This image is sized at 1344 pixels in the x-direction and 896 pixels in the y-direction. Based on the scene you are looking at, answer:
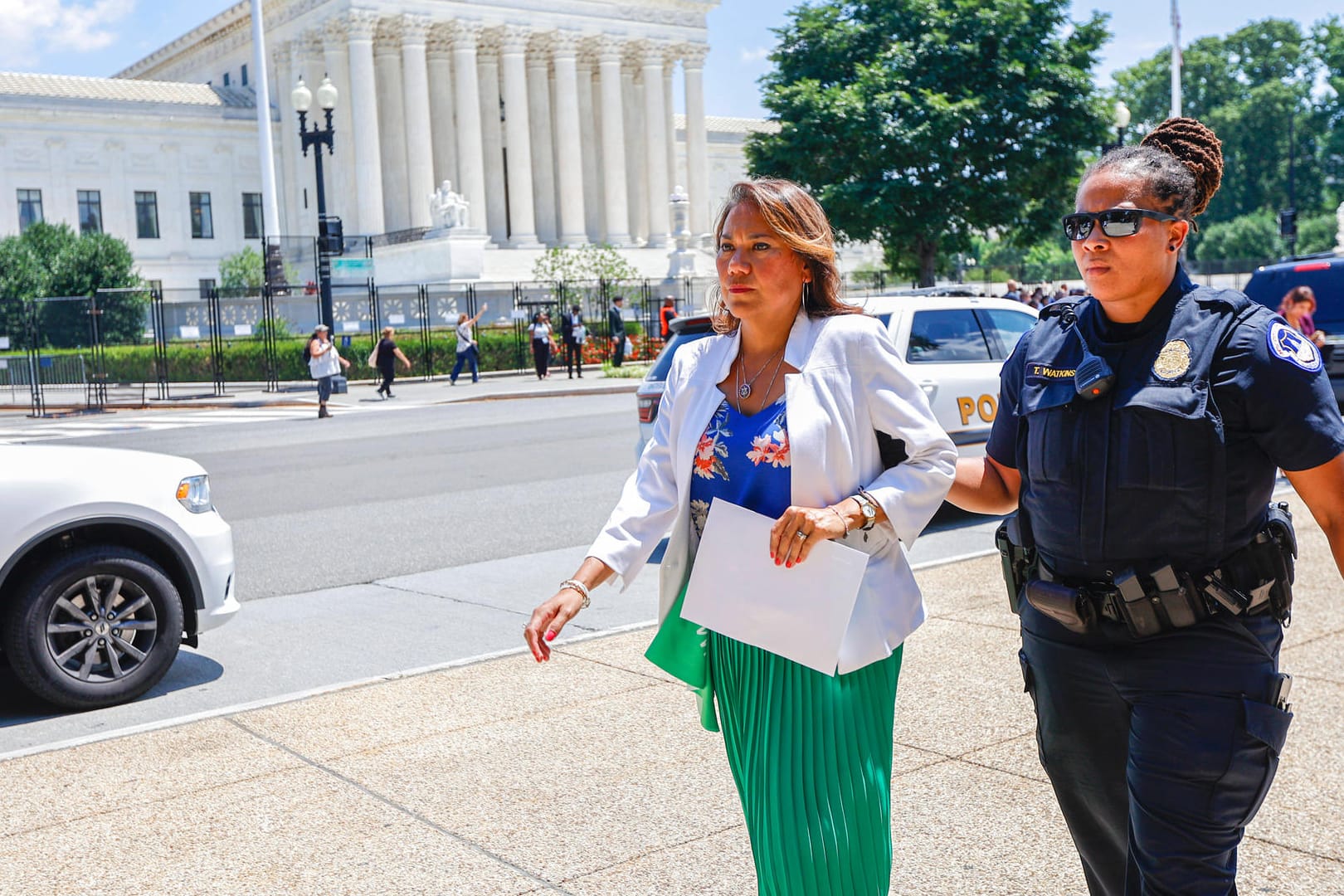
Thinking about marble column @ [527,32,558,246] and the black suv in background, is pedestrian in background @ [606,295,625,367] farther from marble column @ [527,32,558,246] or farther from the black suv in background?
marble column @ [527,32,558,246]

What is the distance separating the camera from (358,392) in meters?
33.3

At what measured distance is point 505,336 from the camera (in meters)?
39.8

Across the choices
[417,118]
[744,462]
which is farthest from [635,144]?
[744,462]

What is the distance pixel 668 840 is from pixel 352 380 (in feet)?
111

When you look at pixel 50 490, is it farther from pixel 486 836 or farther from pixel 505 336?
pixel 505 336

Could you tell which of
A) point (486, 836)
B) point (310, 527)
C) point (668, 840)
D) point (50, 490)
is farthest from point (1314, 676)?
point (310, 527)

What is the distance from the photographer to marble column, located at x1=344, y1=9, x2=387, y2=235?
68.1 metres

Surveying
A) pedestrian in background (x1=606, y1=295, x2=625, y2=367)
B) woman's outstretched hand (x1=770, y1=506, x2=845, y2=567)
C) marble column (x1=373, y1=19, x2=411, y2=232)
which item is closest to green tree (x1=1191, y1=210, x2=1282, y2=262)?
marble column (x1=373, y1=19, x2=411, y2=232)

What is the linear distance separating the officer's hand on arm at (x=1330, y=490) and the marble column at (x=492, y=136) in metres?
76.1

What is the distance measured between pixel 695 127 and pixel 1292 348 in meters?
79.4

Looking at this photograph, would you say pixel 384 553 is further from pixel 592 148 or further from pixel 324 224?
pixel 592 148

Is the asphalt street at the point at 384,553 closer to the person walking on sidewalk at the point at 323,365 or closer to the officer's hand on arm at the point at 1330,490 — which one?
the person walking on sidewalk at the point at 323,365

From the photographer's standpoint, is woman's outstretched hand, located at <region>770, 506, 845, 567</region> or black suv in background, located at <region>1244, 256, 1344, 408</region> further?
black suv in background, located at <region>1244, 256, 1344, 408</region>

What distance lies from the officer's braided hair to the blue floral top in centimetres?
85
